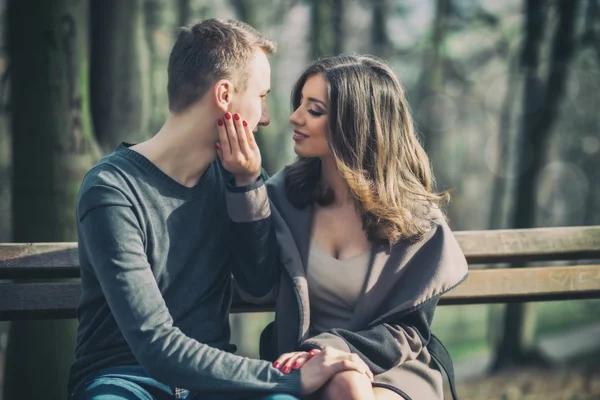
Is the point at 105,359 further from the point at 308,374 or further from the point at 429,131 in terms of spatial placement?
the point at 429,131

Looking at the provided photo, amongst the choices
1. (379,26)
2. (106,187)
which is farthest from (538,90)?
(106,187)

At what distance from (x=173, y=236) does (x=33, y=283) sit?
806 millimetres

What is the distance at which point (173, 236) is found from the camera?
9.50 ft

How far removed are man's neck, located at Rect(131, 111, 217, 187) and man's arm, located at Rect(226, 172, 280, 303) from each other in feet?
0.51

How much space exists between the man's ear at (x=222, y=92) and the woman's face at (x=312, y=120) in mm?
305

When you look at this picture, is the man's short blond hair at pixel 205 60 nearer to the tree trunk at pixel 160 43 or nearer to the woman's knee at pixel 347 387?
the woman's knee at pixel 347 387

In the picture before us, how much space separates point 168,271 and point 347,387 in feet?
2.52

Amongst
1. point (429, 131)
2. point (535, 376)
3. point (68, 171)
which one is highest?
point (68, 171)

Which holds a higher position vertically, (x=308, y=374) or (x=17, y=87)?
(x=17, y=87)

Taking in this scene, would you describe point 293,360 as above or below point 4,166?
above

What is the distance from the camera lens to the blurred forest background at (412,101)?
447 cm

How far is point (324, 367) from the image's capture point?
2.67 meters

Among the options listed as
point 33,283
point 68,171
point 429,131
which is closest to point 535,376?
point 429,131

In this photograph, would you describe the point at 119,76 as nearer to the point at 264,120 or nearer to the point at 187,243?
the point at 264,120
